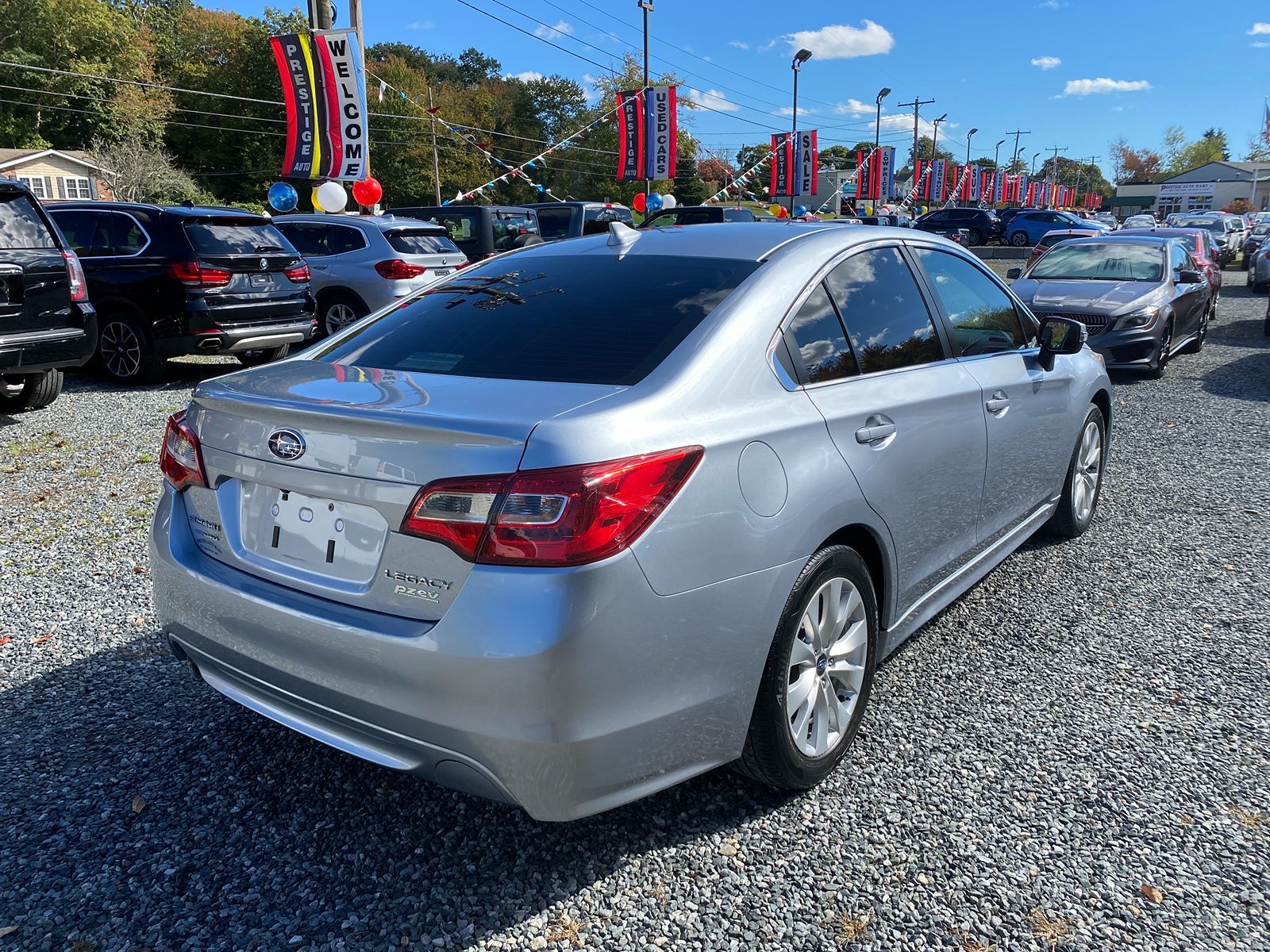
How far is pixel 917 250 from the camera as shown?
3.64 m

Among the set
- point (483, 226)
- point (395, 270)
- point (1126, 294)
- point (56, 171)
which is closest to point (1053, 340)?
point (1126, 294)

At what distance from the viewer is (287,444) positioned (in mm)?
2338

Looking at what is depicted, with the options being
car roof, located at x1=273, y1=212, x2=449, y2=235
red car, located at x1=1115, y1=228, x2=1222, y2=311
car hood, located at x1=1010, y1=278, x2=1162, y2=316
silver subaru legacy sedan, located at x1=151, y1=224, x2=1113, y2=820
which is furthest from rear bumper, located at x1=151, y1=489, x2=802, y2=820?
red car, located at x1=1115, y1=228, x2=1222, y2=311

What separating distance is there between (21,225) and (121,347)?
2327mm

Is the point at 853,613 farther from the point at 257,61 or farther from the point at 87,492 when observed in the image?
the point at 257,61

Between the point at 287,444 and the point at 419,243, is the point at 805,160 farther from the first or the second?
the point at 287,444

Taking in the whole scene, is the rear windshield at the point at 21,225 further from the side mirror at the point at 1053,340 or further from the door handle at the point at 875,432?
the side mirror at the point at 1053,340

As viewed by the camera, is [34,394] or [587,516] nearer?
[587,516]

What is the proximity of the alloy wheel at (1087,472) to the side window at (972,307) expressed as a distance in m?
0.96

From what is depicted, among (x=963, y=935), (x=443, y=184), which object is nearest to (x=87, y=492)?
(x=963, y=935)

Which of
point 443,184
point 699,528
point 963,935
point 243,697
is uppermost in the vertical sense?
point 443,184

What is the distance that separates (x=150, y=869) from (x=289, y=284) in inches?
326

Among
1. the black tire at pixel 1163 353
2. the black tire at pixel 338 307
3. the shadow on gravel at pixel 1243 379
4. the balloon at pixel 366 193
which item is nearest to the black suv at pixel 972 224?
the balloon at pixel 366 193

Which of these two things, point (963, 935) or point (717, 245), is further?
point (717, 245)
